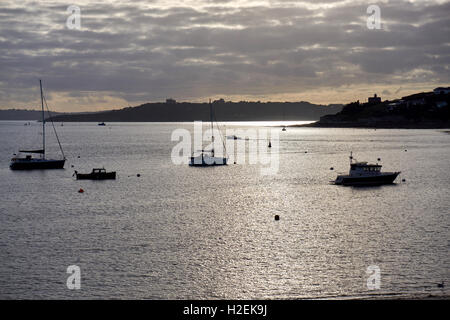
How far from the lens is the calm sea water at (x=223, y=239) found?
33.2 meters

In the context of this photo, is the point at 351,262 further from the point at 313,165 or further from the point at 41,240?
the point at 313,165

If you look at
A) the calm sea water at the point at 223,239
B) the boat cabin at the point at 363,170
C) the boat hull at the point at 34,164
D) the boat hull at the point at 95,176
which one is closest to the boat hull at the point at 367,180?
the boat cabin at the point at 363,170

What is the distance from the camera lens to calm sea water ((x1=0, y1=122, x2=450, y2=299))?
33.2 meters

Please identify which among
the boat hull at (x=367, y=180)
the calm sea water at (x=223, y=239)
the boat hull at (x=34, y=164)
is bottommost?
the calm sea water at (x=223, y=239)

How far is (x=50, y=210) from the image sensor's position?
63.4 metres

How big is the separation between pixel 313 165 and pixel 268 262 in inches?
3499

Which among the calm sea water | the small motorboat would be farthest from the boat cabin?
the small motorboat

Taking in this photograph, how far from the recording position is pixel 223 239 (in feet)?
153

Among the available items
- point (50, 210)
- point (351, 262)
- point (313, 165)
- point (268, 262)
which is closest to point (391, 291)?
point (351, 262)

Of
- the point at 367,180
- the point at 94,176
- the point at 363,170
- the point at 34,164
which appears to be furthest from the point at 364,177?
the point at 34,164

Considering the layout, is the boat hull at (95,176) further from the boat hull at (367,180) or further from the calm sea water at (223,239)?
the boat hull at (367,180)

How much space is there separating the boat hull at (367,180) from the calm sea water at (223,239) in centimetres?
231

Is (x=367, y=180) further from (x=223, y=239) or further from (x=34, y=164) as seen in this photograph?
(x=34, y=164)
